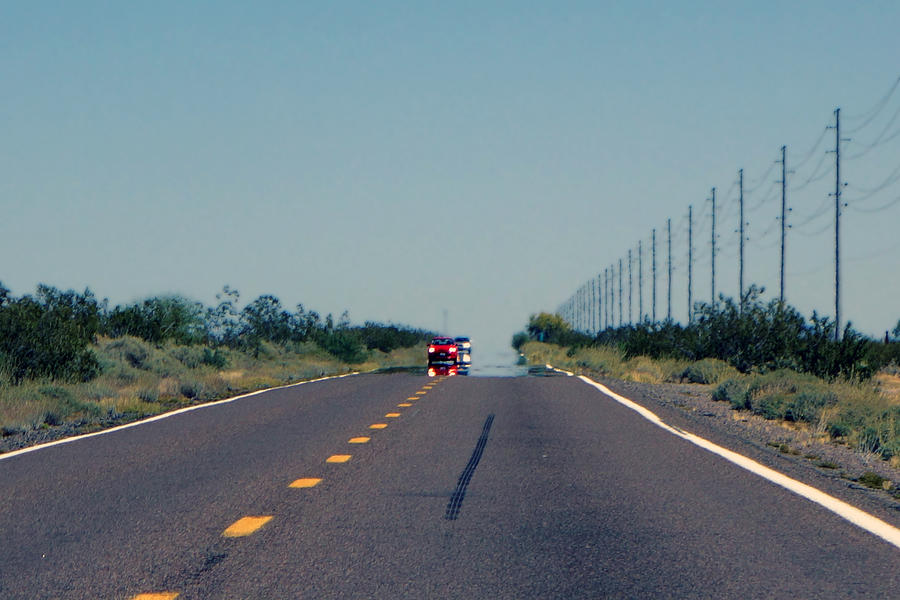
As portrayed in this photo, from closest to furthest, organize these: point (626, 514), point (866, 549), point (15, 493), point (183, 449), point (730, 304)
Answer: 1. point (866, 549)
2. point (626, 514)
3. point (15, 493)
4. point (183, 449)
5. point (730, 304)

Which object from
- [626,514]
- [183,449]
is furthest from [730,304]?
[626,514]

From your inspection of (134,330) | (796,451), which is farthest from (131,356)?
(796,451)

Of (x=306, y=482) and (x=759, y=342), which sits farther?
(x=759, y=342)

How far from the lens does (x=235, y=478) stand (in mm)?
10297

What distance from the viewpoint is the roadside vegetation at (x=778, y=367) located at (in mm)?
16781

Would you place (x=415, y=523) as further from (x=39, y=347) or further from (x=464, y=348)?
(x=464, y=348)

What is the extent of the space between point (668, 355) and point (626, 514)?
38.3 metres

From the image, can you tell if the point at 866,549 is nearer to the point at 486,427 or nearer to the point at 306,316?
the point at 486,427

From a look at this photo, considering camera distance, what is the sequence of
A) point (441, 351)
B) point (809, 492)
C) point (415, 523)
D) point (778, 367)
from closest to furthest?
point (415, 523), point (809, 492), point (778, 367), point (441, 351)

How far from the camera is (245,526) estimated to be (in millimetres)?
7773

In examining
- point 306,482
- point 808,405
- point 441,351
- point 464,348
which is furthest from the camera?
point 464,348

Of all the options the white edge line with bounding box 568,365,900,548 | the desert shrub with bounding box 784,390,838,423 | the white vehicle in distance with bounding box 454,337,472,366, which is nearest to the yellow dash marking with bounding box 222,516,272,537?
the white edge line with bounding box 568,365,900,548

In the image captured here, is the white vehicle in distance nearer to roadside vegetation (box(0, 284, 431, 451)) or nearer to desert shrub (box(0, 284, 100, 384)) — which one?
roadside vegetation (box(0, 284, 431, 451))

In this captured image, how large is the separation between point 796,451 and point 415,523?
7.36 metres
